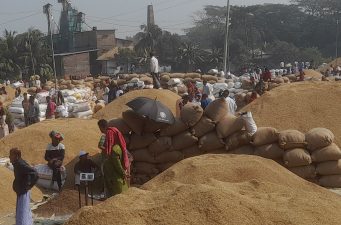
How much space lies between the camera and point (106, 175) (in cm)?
743

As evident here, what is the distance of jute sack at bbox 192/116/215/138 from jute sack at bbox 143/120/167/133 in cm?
54

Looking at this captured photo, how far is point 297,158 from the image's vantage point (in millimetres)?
8867

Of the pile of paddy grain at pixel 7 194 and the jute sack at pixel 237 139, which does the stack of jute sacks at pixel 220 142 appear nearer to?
the jute sack at pixel 237 139

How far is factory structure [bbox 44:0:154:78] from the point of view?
156 ft

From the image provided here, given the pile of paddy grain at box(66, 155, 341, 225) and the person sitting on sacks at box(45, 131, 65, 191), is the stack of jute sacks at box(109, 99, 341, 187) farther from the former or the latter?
the pile of paddy grain at box(66, 155, 341, 225)

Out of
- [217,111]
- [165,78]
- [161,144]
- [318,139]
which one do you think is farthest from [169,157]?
[165,78]

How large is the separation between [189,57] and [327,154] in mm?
39008

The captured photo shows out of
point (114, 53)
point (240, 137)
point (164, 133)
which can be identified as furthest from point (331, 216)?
point (114, 53)

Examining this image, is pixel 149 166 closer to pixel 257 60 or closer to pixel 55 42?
pixel 257 60

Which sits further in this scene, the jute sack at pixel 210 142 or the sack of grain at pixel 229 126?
the jute sack at pixel 210 142

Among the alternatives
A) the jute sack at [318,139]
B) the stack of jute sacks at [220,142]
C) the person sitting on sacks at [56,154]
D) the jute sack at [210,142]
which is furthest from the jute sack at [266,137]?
the person sitting on sacks at [56,154]

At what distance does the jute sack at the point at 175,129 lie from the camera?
9539mm

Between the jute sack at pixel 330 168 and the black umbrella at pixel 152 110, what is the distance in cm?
261

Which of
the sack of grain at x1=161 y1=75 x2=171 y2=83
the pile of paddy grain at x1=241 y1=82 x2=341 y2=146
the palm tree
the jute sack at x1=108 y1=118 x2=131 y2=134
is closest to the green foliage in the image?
the palm tree
